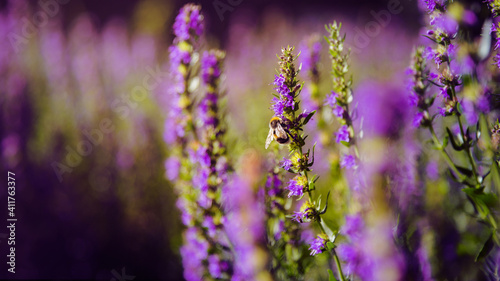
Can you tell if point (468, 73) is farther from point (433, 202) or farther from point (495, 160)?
point (433, 202)

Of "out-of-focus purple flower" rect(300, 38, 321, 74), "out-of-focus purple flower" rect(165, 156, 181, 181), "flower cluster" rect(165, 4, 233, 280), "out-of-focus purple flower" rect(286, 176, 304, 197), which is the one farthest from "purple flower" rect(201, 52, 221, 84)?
"out-of-focus purple flower" rect(286, 176, 304, 197)

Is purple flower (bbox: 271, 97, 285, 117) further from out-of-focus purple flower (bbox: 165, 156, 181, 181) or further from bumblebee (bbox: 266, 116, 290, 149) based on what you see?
out-of-focus purple flower (bbox: 165, 156, 181, 181)

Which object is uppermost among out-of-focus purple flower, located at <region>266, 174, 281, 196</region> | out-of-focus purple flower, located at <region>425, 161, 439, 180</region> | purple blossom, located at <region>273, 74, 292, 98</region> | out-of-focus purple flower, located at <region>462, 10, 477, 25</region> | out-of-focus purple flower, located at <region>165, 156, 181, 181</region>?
out-of-focus purple flower, located at <region>165, 156, 181, 181</region>

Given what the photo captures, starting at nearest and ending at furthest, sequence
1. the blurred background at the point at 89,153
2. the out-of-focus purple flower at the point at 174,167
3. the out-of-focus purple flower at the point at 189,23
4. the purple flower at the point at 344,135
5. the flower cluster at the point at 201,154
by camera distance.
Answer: the purple flower at the point at 344,135
the flower cluster at the point at 201,154
the out-of-focus purple flower at the point at 189,23
the out-of-focus purple flower at the point at 174,167
the blurred background at the point at 89,153

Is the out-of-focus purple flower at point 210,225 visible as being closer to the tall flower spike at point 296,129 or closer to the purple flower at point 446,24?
the tall flower spike at point 296,129

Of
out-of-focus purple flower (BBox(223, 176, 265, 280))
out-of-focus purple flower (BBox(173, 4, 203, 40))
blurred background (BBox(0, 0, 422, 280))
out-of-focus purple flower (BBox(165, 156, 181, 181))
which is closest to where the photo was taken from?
out-of-focus purple flower (BBox(223, 176, 265, 280))

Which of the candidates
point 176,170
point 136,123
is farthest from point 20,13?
point 176,170

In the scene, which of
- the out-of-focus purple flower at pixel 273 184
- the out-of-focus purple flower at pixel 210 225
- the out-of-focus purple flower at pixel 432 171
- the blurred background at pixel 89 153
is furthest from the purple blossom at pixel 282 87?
the out-of-focus purple flower at pixel 432 171

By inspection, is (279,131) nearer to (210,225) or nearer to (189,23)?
(210,225)
